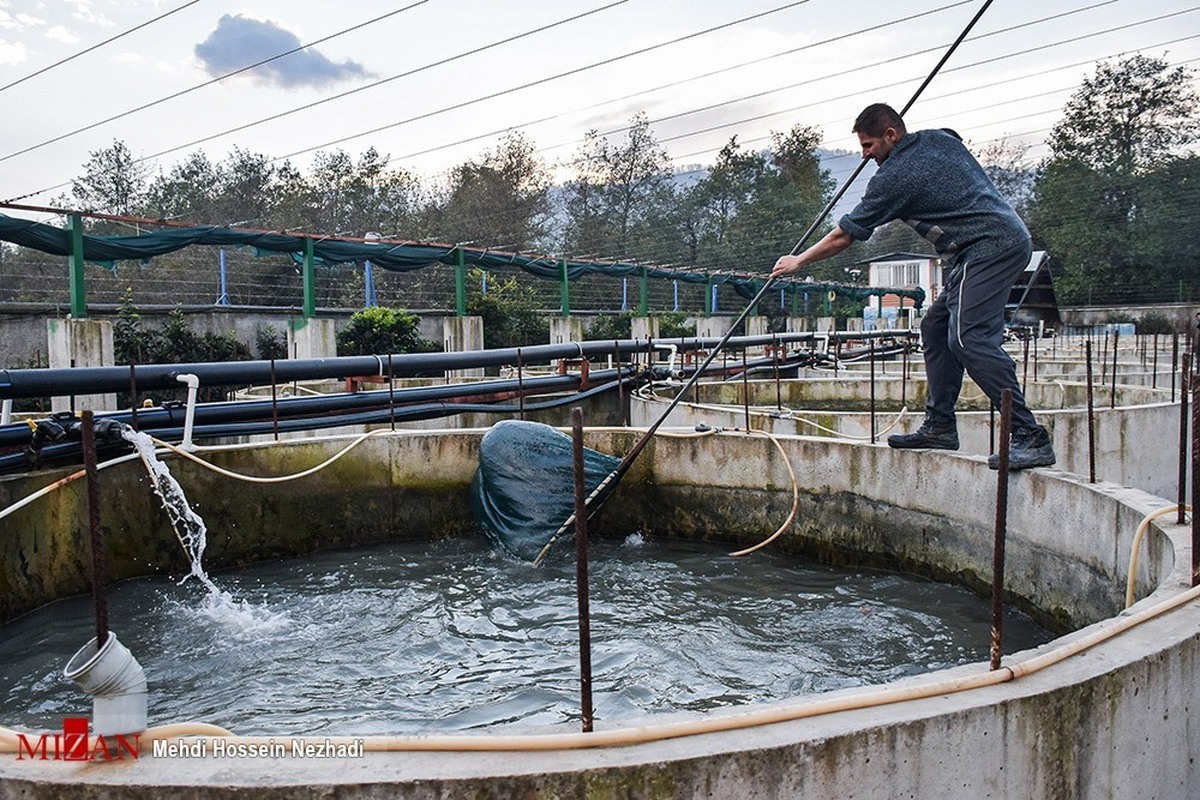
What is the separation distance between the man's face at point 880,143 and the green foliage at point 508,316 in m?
19.0

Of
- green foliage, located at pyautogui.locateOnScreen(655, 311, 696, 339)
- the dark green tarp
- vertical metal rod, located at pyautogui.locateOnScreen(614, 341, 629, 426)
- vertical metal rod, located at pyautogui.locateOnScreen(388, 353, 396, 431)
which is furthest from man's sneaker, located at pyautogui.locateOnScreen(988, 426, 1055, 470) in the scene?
green foliage, located at pyautogui.locateOnScreen(655, 311, 696, 339)

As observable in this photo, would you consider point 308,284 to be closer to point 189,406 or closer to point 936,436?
point 189,406

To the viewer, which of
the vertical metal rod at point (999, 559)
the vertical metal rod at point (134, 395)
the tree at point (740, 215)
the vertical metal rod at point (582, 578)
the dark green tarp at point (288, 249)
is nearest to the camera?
the vertical metal rod at point (582, 578)

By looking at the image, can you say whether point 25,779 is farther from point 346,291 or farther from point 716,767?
point 346,291

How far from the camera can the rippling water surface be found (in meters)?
4.30

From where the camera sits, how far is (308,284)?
61.5ft

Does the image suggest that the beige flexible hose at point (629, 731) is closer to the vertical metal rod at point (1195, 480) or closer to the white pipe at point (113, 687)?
the white pipe at point (113, 687)

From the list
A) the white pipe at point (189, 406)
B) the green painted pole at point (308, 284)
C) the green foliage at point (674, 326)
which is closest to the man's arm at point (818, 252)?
the white pipe at point (189, 406)

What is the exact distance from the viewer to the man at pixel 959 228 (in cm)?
493

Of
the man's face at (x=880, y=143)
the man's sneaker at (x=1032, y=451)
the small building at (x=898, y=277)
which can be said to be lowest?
the man's sneaker at (x=1032, y=451)

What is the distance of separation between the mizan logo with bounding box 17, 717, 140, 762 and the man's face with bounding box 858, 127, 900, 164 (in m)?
4.52

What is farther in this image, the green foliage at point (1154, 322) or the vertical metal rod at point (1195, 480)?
the green foliage at point (1154, 322)

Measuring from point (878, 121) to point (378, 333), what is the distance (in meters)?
14.9

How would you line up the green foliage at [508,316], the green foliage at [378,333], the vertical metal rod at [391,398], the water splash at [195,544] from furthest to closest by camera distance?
the green foliage at [508,316] → the green foliage at [378,333] → the vertical metal rod at [391,398] → the water splash at [195,544]
